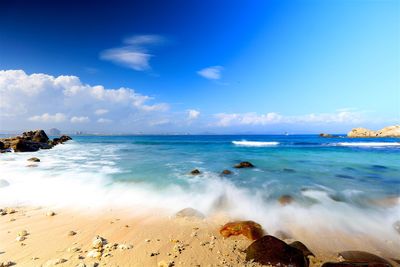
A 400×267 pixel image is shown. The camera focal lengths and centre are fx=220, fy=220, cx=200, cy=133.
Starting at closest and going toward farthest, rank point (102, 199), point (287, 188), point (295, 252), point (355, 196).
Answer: point (295, 252), point (102, 199), point (355, 196), point (287, 188)

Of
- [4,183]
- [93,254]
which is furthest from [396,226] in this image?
[4,183]

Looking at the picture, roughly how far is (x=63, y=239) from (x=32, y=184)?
24.3 ft

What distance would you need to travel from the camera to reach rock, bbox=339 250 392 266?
4.72 m

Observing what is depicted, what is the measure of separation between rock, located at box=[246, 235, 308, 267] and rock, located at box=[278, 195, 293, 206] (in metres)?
4.26

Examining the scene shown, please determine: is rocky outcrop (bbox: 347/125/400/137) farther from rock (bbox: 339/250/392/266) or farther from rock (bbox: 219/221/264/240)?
rock (bbox: 219/221/264/240)

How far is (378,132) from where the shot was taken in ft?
310

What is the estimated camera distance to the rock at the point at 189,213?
7.16m

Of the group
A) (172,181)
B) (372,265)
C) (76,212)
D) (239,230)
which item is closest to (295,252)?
(372,265)

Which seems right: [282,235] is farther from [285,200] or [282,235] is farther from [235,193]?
[235,193]

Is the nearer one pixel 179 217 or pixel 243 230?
pixel 243 230

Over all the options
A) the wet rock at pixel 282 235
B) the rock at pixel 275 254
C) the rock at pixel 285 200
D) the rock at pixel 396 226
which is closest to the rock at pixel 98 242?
the rock at pixel 275 254

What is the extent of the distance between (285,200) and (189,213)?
415cm

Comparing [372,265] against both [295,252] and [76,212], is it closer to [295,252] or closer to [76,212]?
[295,252]

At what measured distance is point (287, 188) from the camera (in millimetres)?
10867
